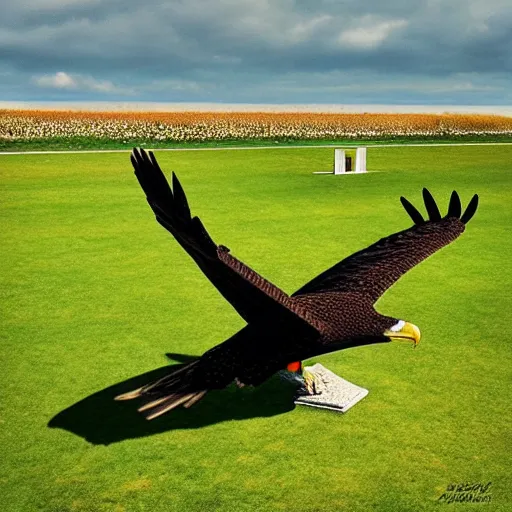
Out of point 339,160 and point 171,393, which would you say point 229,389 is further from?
point 339,160

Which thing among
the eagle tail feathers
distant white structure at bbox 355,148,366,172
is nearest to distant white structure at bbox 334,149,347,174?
distant white structure at bbox 355,148,366,172

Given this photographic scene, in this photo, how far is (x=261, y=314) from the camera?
4551mm

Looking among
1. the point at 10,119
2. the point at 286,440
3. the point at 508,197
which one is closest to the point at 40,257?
the point at 286,440

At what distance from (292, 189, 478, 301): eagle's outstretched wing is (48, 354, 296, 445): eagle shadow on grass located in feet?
3.36

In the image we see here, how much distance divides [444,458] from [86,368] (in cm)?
357

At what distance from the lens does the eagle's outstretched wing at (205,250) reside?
3.99 meters

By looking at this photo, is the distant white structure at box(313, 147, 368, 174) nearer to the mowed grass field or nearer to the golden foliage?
the mowed grass field

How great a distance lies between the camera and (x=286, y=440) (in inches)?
193

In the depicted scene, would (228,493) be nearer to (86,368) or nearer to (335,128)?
(86,368)

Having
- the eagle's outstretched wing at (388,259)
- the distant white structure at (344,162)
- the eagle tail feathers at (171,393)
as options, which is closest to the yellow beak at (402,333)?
the eagle's outstretched wing at (388,259)

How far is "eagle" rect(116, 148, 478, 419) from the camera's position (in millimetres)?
4094

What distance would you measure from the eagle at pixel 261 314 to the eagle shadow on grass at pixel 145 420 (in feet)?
0.77

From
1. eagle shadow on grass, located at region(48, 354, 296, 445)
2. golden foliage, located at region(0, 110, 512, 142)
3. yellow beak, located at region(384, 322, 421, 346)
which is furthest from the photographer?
golden foliage, located at region(0, 110, 512, 142)

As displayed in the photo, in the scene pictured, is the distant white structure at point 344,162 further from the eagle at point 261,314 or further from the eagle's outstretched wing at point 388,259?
the eagle at point 261,314
